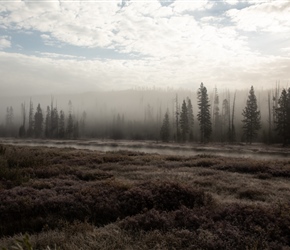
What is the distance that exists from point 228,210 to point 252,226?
1.19m

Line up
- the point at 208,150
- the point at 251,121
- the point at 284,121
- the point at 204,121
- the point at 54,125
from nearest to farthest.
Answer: the point at 208,150 → the point at 284,121 → the point at 251,121 → the point at 204,121 → the point at 54,125

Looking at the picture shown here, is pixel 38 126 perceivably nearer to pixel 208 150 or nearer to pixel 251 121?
pixel 251 121

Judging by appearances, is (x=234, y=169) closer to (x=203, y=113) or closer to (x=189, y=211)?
(x=189, y=211)

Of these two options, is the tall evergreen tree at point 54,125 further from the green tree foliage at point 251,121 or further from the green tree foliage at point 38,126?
the green tree foliage at point 251,121

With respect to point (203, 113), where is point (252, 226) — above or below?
below

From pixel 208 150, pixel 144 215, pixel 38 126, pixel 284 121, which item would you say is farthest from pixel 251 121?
pixel 38 126

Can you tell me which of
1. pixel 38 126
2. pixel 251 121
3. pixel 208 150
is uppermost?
pixel 251 121

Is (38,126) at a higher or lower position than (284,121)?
lower

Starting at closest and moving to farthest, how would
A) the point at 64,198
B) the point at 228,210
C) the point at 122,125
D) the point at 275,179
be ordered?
1. the point at 228,210
2. the point at 64,198
3. the point at 275,179
4. the point at 122,125

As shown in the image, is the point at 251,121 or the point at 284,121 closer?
the point at 284,121

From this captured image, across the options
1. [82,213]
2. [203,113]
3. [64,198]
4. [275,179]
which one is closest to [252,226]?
[82,213]

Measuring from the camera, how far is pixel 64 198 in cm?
958

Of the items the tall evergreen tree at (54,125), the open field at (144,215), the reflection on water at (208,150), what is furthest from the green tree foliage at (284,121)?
the tall evergreen tree at (54,125)

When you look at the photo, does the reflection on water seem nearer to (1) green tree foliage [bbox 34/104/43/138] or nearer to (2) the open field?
(2) the open field
